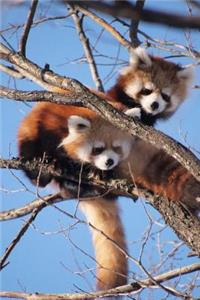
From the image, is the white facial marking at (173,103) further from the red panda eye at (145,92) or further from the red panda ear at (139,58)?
the red panda ear at (139,58)

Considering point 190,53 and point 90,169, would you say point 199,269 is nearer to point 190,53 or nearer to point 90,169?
point 90,169

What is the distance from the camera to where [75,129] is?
4.26 m

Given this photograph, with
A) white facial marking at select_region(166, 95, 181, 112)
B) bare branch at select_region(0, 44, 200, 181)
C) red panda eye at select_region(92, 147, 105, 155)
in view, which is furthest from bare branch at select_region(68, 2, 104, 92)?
bare branch at select_region(0, 44, 200, 181)

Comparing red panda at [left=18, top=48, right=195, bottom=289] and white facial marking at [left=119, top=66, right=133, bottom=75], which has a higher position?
white facial marking at [left=119, top=66, right=133, bottom=75]

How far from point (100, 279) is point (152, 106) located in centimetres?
186

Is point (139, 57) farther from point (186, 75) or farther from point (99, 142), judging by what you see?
point (99, 142)

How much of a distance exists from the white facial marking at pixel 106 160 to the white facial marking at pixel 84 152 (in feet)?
0.26

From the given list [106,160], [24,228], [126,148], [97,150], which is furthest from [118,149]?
[24,228]

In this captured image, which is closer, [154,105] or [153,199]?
[153,199]

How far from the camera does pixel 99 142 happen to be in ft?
14.7

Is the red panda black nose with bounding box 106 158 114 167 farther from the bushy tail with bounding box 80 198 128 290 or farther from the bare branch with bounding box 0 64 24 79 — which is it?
the bare branch with bounding box 0 64 24 79

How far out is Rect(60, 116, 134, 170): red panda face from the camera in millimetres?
4117

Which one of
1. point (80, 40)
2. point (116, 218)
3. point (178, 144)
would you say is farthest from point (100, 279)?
point (80, 40)

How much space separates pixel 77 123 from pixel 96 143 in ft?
1.07
